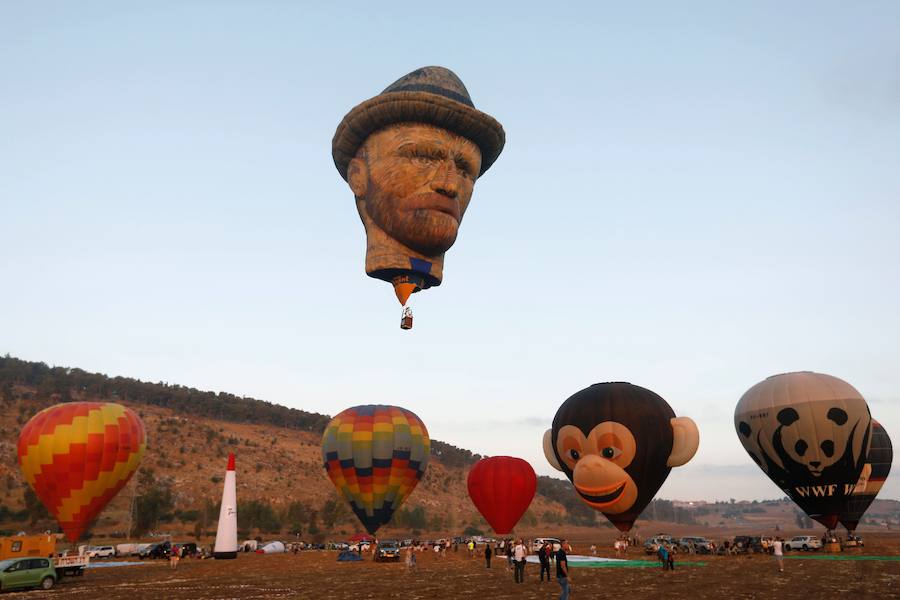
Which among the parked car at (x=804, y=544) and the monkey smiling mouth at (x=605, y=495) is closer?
the monkey smiling mouth at (x=605, y=495)

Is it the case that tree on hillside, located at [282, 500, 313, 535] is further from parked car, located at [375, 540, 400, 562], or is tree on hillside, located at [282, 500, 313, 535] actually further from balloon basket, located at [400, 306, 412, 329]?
balloon basket, located at [400, 306, 412, 329]

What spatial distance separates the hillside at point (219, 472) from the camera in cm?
5609

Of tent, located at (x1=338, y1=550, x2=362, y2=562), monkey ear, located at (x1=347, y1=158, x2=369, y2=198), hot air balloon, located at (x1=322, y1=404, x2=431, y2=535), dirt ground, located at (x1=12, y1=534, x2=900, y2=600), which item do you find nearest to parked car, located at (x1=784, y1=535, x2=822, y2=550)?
dirt ground, located at (x1=12, y1=534, x2=900, y2=600)

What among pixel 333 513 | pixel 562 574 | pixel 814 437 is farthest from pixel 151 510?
pixel 562 574

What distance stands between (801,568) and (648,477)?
7430 mm

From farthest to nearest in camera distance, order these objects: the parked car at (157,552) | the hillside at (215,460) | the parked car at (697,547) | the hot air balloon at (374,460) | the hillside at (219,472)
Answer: the hillside at (215,460)
the hillside at (219,472)
the parked car at (157,552)
the parked car at (697,547)
the hot air balloon at (374,460)

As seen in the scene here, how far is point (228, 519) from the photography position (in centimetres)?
2670

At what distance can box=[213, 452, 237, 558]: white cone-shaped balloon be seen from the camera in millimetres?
26016

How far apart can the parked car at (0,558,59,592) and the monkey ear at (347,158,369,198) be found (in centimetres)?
1435

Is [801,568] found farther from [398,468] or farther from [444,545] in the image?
[444,545]

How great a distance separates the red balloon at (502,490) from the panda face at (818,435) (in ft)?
40.6

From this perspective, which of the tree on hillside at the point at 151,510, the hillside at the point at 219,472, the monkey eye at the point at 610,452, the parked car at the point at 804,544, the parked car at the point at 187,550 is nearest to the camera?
the monkey eye at the point at 610,452

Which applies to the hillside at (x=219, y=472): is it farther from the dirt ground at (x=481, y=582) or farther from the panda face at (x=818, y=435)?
the panda face at (x=818, y=435)

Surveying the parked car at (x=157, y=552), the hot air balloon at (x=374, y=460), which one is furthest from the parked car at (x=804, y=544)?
the parked car at (x=157, y=552)
